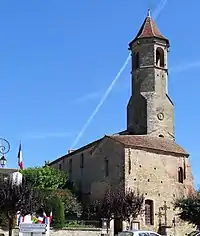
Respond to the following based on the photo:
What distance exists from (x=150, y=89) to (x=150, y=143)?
291 inches

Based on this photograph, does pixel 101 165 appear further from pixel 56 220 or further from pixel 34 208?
pixel 34 208

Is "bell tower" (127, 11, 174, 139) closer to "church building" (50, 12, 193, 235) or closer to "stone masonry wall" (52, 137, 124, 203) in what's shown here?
"church building" (50, 12, 193, 235)

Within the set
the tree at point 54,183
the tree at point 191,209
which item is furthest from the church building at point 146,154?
the tree at point 191,209

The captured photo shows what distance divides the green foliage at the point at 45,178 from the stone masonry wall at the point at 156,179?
935 centimetres

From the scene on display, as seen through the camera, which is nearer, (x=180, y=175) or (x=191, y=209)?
(x=191, y=209)

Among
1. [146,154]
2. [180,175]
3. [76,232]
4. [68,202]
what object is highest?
[146,154]

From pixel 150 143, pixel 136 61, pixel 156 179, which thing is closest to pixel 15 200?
pixel 156 179

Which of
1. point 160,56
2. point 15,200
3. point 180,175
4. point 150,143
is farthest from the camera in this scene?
point 160,56

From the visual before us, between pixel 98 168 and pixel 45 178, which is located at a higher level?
pixel 98 168

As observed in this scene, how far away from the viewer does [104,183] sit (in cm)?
4859

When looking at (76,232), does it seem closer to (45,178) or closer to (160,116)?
(45,178)

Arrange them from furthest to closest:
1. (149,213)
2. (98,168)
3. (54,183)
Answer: (54,183)
(98,168)
(149,213)

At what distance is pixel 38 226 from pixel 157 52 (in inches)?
1493

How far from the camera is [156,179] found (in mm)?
47750
